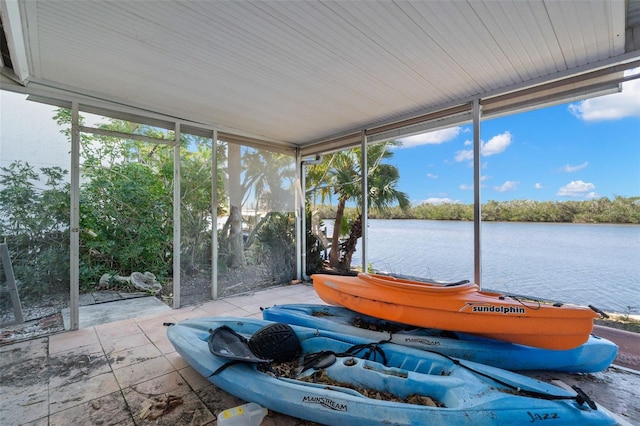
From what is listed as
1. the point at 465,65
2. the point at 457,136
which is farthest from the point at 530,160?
the point at 465,65

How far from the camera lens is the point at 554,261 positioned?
3.40 meters

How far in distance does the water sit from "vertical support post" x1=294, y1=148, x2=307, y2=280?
5.07 ft

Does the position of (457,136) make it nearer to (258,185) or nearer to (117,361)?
(258,185)

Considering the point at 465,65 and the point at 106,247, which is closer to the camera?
the point at 465,65

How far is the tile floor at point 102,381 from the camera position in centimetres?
168

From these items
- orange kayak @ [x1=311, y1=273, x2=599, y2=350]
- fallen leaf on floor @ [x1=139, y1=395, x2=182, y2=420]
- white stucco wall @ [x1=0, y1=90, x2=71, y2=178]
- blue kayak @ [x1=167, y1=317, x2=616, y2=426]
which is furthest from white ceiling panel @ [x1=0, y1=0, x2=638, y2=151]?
fallen leaf on floor @ [x1=139, y1=395, x2=182, y2=420]

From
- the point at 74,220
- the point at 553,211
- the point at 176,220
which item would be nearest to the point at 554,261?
the point at 553,211

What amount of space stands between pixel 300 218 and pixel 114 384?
373 cm

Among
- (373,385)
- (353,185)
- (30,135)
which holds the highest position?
(30,135)

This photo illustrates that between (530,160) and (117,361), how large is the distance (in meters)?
4.88

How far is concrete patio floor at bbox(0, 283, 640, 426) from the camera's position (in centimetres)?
168

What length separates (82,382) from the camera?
2.04m

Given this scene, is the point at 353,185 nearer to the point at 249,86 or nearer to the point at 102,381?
the point at 249,86

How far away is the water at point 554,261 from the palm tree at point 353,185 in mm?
1046
